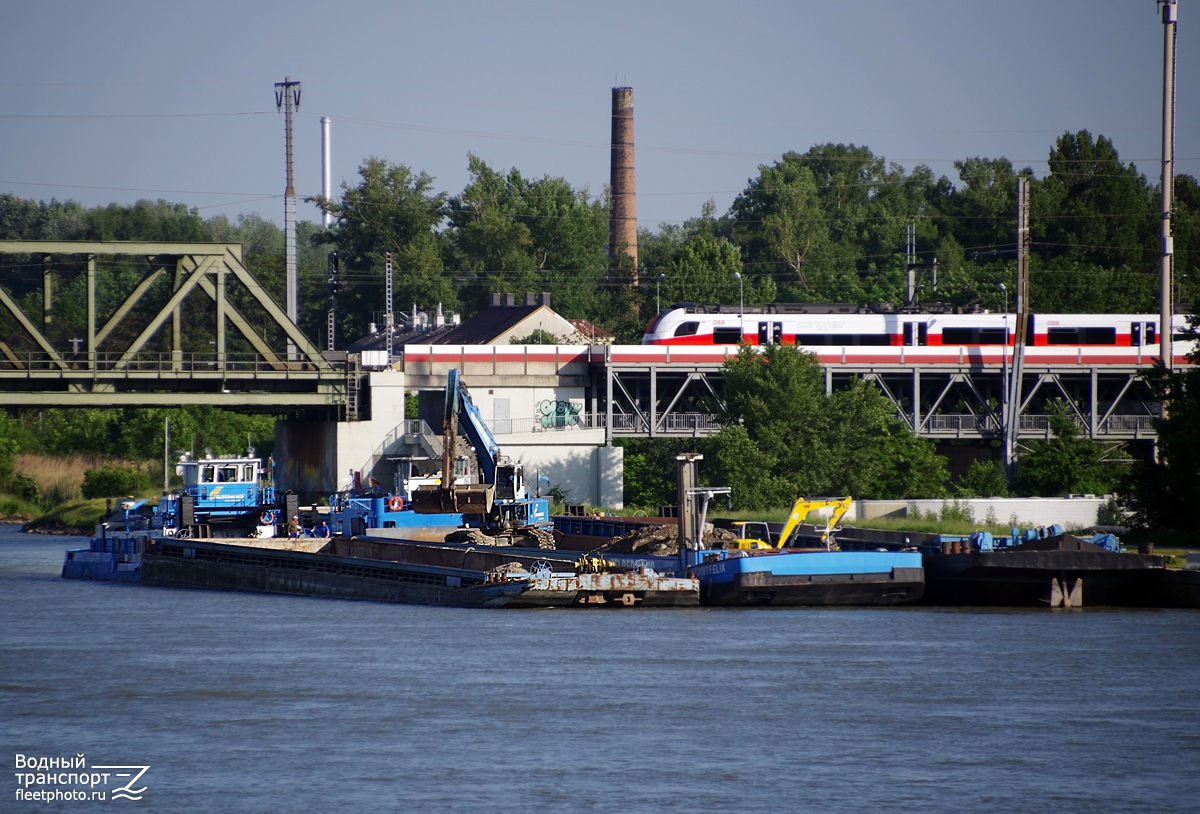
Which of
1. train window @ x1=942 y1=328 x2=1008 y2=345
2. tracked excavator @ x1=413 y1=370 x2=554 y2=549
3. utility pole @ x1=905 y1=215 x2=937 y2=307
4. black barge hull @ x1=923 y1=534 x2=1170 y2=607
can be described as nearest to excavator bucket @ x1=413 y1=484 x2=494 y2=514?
tracked excavator @ x1=413 y1=370 x2=554 y2=549

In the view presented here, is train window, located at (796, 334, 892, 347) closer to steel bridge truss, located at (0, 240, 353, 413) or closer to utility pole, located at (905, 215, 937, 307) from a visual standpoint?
utility pole, located at (905, 215, 937, 307)

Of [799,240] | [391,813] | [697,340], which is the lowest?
[391,813]

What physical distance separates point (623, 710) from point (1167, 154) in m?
37.0

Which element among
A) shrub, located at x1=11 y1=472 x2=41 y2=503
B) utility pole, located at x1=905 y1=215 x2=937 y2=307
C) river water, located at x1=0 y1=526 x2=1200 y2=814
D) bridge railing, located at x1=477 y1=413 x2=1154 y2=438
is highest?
utility pole, located at x1=905 y1=215 x2=937 y2=307

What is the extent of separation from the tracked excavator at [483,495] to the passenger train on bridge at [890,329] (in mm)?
25972

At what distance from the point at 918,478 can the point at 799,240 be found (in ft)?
217

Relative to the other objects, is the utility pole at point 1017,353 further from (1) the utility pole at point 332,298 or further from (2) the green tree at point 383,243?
(2) the green tree at point 383,243

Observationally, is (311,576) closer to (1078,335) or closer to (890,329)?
(890,329)

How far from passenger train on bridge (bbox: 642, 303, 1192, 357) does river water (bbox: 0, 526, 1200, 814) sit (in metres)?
36.4

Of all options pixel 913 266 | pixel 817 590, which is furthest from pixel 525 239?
pixel 817 590

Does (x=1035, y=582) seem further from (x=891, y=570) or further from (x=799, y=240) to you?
(x=799, y=240)

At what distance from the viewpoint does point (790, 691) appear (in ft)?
88.6

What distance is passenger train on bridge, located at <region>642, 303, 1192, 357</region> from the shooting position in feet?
242

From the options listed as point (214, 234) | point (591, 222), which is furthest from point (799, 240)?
point (214, 234)
